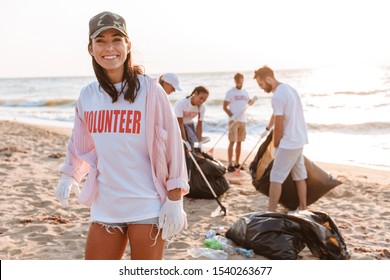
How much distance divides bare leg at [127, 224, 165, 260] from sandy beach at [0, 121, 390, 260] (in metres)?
1.92

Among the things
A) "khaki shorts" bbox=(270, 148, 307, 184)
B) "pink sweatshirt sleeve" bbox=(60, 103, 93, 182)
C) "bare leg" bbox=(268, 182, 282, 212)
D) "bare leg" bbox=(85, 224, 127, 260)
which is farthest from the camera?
"bare leg" bbox=(268, 182, 282, 212)

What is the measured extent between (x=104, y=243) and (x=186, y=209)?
3.29 meters

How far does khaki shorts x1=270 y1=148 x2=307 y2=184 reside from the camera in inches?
181

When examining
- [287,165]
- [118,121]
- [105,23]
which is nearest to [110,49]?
[105,23]

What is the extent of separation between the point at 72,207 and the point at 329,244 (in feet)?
9.19

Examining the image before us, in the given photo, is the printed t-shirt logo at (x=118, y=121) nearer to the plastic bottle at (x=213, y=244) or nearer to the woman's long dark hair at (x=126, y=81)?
the woman's long dark hair at (x=126, y=81)

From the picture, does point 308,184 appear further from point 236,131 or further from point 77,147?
point 77,147

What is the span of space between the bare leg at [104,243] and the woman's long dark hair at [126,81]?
0.54m

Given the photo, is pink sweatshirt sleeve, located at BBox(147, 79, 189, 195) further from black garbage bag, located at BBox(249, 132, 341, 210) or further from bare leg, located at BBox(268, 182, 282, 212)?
black garbage bag, located at BBox(249, 132, 341, 210)

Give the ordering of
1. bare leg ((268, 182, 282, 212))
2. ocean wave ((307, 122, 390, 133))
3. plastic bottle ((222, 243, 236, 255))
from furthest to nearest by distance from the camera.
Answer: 1. ocean wave ((307, 122, 390, 133))
2. bare leg ((268, 182, 282, 212))
3. plastic bottle ((222, 243, 236, 255))

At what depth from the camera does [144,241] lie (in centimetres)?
188

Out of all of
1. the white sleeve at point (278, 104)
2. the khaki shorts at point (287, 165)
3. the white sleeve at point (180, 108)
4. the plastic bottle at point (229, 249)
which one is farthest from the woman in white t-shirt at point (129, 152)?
the white sleeve at point (180, 108)

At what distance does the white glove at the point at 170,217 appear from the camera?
1.87 meters

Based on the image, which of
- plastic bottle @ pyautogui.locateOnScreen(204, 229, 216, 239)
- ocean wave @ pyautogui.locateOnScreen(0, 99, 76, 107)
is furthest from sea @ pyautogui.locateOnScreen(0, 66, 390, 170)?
Answer: plastic bottle @ pyautogui.locateOnScreen(204, 229, 216, 239)
